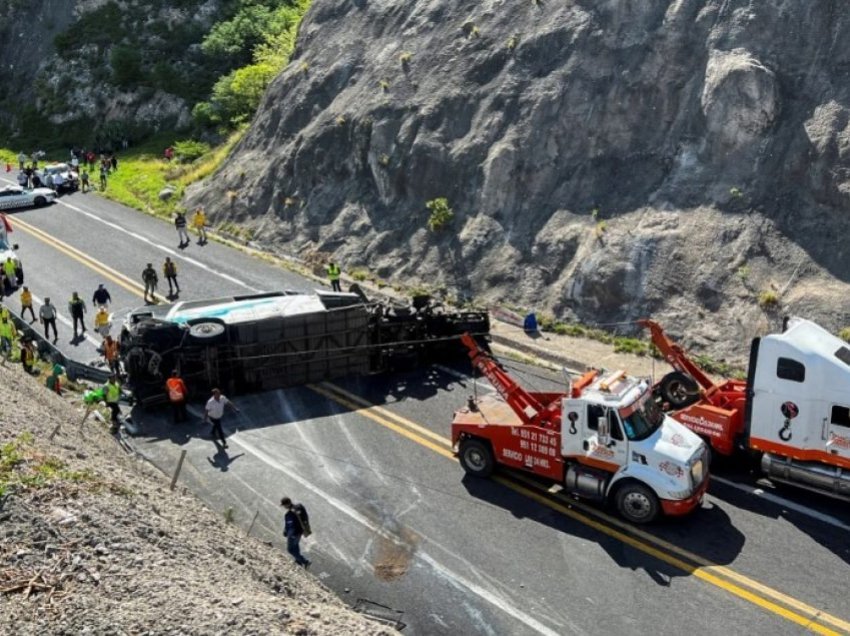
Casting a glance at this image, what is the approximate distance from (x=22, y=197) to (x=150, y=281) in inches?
617

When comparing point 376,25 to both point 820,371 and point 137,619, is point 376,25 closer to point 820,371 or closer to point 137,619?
point 820,371

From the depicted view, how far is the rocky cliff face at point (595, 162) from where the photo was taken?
25.2m

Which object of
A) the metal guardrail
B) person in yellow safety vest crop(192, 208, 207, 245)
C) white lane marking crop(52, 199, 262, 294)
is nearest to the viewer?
the metal guardrail

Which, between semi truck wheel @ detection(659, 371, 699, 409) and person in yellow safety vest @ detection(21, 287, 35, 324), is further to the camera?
person in yellow safety vest @ detection(21, 287, 35, 324)

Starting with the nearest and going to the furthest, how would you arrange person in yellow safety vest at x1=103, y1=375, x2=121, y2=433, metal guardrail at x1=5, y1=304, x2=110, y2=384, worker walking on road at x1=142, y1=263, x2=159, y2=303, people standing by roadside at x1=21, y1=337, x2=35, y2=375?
1. person in yellow safety vest at x1=103, y1=375, x2=121, y2=433
2. metal guardrail at x1=5, y1=304, x2=110, y2=384
3. people standing by roadside at x1=21, y1=337, x2=35, y2=375
4. worker walking on road at x1=142, y1=263, x2=159, y2=303

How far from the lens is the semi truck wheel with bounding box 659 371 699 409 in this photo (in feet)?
65.0

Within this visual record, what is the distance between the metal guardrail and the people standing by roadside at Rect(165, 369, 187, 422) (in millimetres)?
3179

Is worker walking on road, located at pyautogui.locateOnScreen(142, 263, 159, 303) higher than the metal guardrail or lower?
higher

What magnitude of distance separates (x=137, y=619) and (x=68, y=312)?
19.2 metres

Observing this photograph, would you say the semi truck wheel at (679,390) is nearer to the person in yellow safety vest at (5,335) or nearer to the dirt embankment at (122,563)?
the dirt embankment at (122,563)

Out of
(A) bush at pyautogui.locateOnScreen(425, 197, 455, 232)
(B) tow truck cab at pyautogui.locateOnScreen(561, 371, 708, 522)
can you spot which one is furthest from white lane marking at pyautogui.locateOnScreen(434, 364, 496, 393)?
(A) bush at pyautogui.locateOnScreen(425, 197, 455, 232)

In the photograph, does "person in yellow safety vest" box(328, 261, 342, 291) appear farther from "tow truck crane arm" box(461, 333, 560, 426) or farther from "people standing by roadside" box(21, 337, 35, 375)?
"tow truck crane arm" box(461, 333, 560, 426)

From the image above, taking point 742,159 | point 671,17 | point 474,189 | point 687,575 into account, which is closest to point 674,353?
point 687,575

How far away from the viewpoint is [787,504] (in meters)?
17.3
